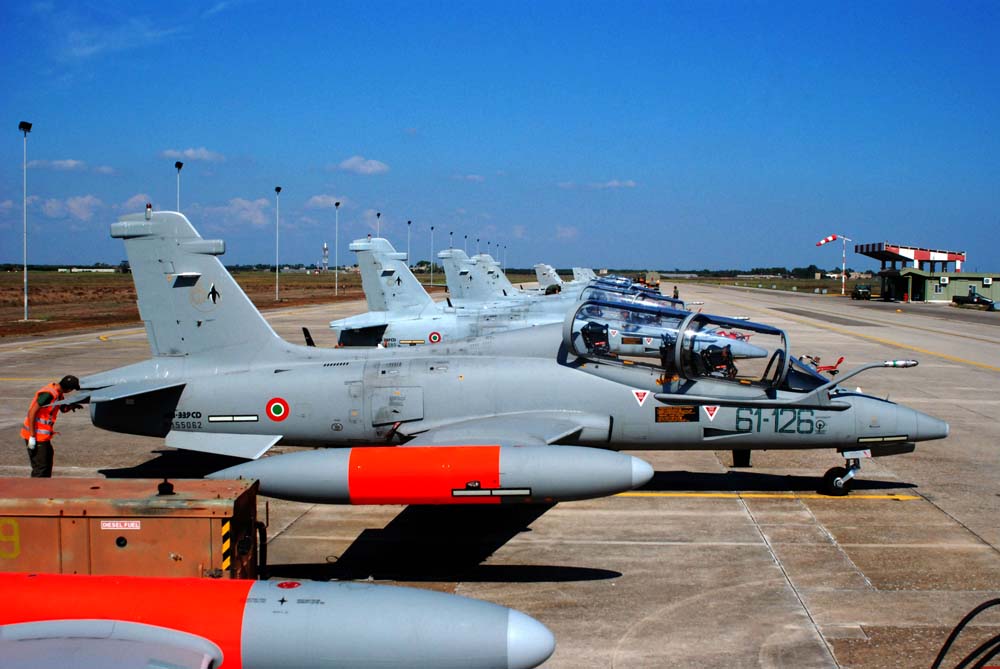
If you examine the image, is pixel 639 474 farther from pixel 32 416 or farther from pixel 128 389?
pixel 32 416

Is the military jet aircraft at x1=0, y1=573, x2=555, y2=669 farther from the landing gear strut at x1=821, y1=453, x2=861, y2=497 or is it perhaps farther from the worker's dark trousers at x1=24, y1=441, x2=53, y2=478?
the landing gear strut at x1=821, y1=453, x2=861, y2=497

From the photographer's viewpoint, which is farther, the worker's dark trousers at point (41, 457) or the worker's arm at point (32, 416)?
the worker's dark trousers at point (41, 457)

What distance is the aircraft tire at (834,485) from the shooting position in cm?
1177

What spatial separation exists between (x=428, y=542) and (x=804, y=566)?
4.17m

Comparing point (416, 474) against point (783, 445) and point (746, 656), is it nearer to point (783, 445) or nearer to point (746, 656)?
point (746, 656)

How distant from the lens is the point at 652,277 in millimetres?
82125

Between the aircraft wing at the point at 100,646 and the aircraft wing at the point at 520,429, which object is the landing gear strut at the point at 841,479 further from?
the aircraft wing at the point at 100,646

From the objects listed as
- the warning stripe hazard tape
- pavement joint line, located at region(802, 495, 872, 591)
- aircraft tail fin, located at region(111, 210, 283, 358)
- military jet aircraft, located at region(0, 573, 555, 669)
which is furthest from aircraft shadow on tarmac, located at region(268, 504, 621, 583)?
aircraft tail fin, located at region(111, 210, 283, 358)

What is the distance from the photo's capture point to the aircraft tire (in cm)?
1177

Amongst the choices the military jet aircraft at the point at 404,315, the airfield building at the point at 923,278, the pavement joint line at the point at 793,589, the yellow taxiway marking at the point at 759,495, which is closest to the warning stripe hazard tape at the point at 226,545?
the pavement joint line at the point at 793,589

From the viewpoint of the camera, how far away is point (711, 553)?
941cm

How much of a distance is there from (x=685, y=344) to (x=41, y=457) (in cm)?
857

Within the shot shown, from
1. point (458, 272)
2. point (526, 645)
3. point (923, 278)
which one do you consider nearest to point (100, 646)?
point (526, 645)

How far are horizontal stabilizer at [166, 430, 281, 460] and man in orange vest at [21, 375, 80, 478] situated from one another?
147cm
